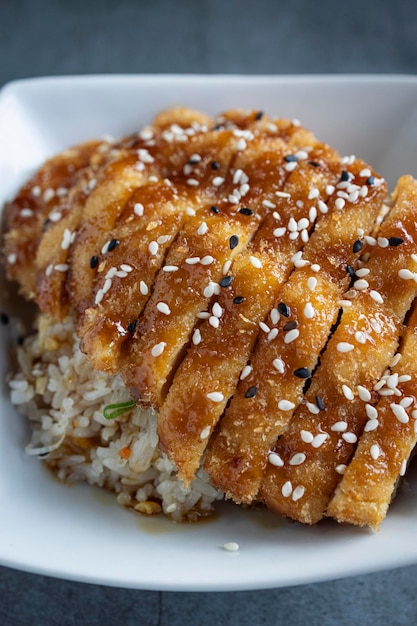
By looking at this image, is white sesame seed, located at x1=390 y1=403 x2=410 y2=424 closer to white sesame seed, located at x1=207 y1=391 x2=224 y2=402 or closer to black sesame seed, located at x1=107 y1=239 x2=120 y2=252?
white sesame seed, located at x1=207 y1=391 x2=224 y2=402

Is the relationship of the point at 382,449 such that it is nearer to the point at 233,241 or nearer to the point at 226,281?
the point at 226,281

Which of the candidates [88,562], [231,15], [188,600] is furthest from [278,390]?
[231,15]

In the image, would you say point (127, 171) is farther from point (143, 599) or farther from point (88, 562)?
point (143, 599)

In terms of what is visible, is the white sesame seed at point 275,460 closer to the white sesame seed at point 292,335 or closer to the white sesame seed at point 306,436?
the white sesame seed at point 306,436

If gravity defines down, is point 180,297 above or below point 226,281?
below

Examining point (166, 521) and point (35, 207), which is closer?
point (166, 521)

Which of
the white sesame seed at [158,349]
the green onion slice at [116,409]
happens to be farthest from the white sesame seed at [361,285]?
the green onion slice at [116,409]

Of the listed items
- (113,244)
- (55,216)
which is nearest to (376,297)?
(113,244)
